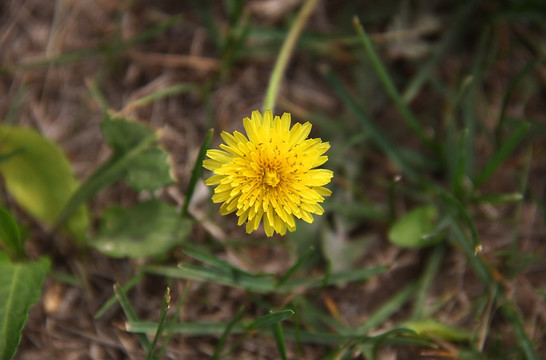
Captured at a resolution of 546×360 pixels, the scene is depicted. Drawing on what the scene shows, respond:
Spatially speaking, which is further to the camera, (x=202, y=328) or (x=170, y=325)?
(x=202, y=328)

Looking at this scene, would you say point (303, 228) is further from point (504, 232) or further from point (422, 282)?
point (504, 232)

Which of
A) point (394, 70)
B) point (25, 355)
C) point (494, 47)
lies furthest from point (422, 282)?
point (25, 355)

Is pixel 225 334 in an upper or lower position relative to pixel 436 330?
lower

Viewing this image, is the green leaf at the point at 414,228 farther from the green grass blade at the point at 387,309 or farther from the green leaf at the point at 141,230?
the green leaf at the point at 141,230

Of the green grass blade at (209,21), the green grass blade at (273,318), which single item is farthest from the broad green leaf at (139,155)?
the green grass blade at (209,21)

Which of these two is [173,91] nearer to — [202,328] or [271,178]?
[271,178]

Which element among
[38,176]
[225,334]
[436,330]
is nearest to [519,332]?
[436,330]

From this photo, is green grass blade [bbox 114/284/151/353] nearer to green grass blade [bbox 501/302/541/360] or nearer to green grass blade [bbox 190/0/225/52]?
green grass blade [bbox 190/0/225/52]
